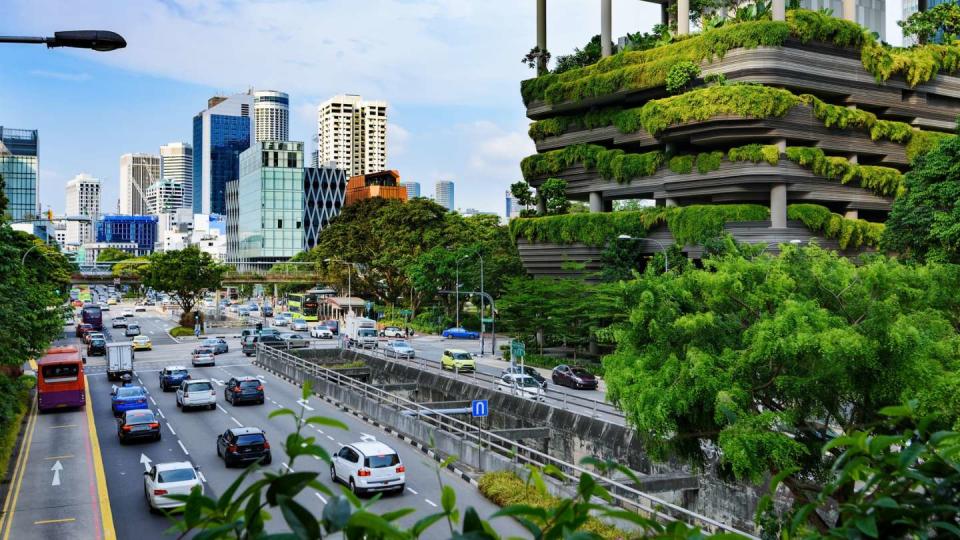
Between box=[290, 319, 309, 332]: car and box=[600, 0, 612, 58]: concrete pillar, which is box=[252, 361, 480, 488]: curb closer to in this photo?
box=[600, 0, 612, 58]: concrete pillar

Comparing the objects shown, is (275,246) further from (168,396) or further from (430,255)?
(168,396)

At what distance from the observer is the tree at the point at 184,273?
320 ft

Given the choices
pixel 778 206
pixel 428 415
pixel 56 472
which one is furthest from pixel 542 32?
pixel 56 472

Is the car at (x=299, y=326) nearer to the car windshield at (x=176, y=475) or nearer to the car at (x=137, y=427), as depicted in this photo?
the car at (x=137, y=427)

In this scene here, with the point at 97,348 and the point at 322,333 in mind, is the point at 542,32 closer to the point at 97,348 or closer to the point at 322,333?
the point at 322,333

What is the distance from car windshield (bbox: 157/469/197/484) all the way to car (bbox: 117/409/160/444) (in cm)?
1140

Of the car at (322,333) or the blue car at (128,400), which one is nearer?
the blue car at (128,400)

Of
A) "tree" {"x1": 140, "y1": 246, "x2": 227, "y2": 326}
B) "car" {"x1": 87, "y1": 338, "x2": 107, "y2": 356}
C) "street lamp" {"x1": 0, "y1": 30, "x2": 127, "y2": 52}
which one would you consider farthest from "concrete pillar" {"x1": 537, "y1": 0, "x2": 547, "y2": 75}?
"street lamp" {"x1": 0, "y1": 30, "x2": 127, "y2": 52}

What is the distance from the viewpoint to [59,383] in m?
44.4

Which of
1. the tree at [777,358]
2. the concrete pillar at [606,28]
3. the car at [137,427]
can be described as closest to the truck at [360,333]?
the concrete pillar at [606,28]

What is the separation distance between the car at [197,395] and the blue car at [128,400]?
1789 mm

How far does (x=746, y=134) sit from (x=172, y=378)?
39.1 m

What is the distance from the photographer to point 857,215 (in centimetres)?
6356

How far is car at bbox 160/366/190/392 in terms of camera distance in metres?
51.5
